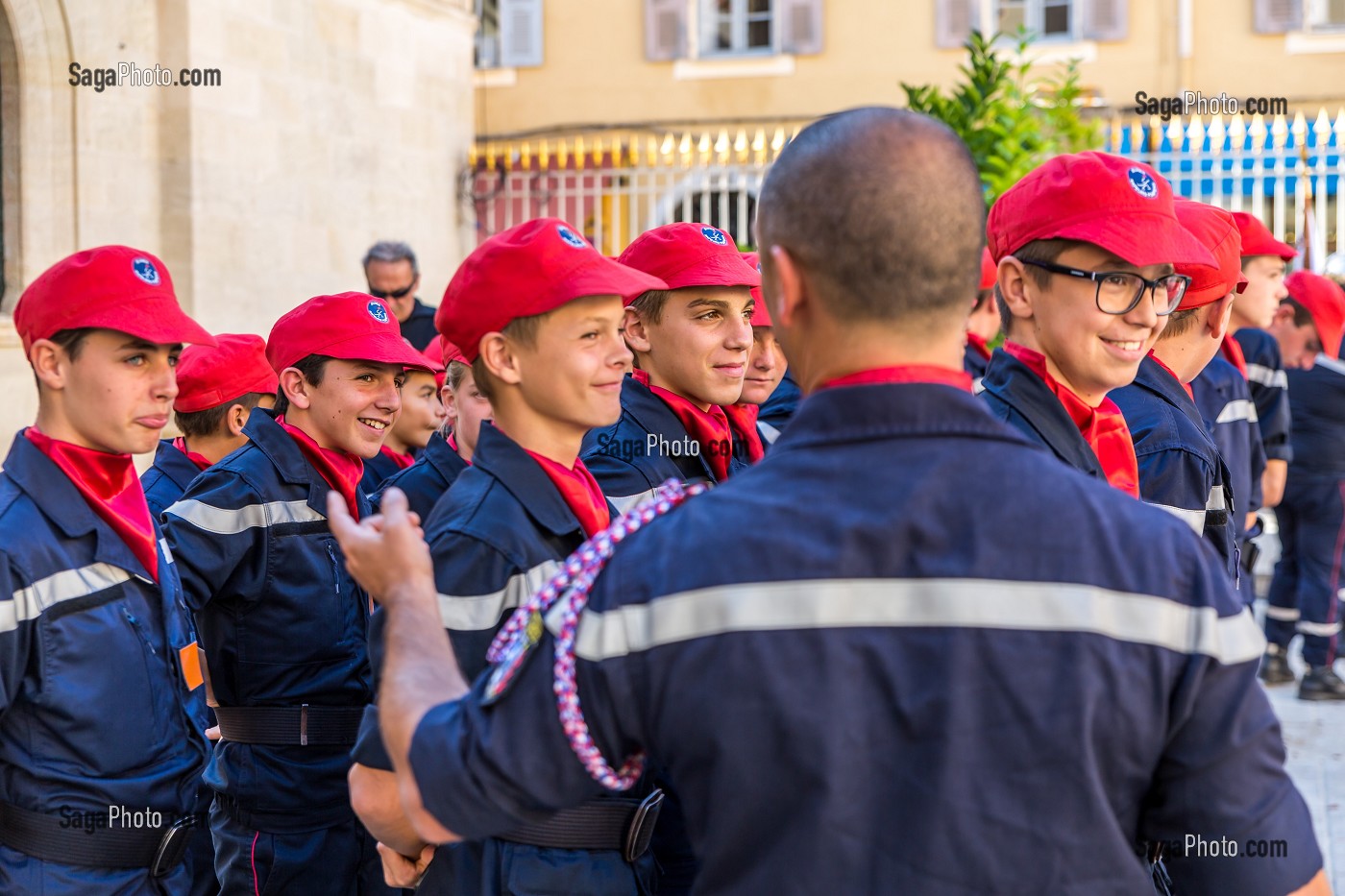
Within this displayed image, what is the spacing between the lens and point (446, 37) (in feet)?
50.6

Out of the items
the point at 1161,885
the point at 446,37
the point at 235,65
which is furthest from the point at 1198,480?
the point at 446,37

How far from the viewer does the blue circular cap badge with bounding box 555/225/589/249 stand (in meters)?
2.78

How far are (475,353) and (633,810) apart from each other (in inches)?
33.8

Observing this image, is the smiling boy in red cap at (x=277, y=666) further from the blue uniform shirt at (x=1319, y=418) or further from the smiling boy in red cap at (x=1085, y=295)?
the blue uniform shirt at (x=1319, y=418)

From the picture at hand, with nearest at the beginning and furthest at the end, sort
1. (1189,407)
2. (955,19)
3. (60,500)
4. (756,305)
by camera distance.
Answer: (60,500) → (1189,407) → (756,305) → (955,19)

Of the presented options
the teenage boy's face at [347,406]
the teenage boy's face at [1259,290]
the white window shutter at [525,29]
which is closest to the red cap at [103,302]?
the teenage boy's face at [347,406]

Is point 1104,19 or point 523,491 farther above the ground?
point 1104,19

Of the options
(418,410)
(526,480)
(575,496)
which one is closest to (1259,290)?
(418,410)

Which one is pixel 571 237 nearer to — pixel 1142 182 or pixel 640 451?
pixel 640 451

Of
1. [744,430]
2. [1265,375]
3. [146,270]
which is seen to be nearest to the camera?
[146,270]

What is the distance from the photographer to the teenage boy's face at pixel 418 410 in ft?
17.2

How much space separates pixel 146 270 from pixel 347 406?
91cm

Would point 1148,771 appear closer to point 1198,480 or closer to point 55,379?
point 1198,480

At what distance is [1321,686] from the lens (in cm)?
806
